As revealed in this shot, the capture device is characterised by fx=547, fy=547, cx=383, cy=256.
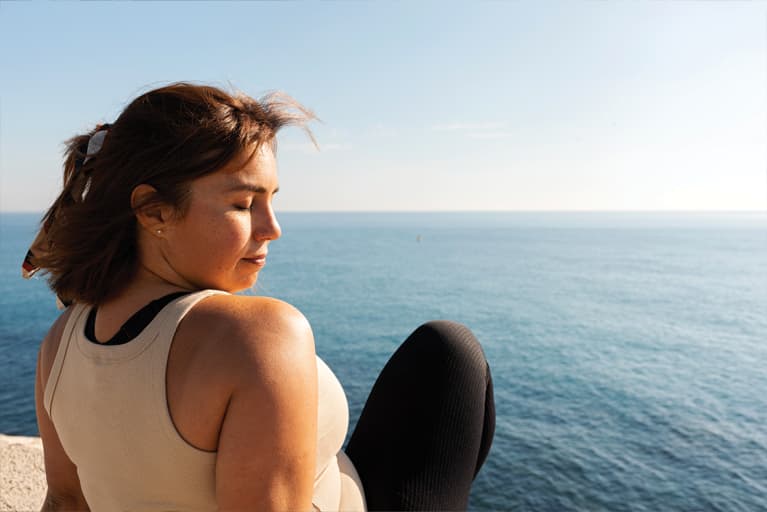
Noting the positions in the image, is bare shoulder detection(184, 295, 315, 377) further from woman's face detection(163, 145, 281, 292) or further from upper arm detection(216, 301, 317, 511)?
woman's face detection(163, 145, 281, 292)

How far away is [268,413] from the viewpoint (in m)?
1.27

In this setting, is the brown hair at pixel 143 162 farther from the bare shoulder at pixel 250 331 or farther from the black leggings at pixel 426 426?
the black leggings at pixel 426 426

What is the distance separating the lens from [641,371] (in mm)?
33969

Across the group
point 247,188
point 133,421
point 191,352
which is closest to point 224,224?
point 247,188

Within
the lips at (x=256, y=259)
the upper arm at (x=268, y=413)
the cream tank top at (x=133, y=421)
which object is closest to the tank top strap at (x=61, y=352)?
the cream tank top at (x=133, y=421)

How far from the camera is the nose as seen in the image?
1655 mm

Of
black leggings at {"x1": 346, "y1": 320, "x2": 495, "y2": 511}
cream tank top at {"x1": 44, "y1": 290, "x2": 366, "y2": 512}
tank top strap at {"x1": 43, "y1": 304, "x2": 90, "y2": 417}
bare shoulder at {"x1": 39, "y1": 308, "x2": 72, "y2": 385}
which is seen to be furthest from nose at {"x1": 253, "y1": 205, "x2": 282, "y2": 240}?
black leggings at {"x1": 346, "y1": 320, "x2": 495, "y2": 511}

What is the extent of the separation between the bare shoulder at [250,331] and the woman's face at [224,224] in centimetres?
27

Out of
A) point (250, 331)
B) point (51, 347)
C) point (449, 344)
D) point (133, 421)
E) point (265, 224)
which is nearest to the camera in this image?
point (250, 331)

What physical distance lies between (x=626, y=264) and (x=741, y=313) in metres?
29.2

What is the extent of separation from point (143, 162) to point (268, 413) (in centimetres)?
81

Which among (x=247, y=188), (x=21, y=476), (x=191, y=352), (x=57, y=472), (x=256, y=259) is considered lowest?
(x=21, y=476)

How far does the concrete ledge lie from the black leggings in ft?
14.4

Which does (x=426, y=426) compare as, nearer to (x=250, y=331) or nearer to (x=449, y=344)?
(x=449, y=344)
